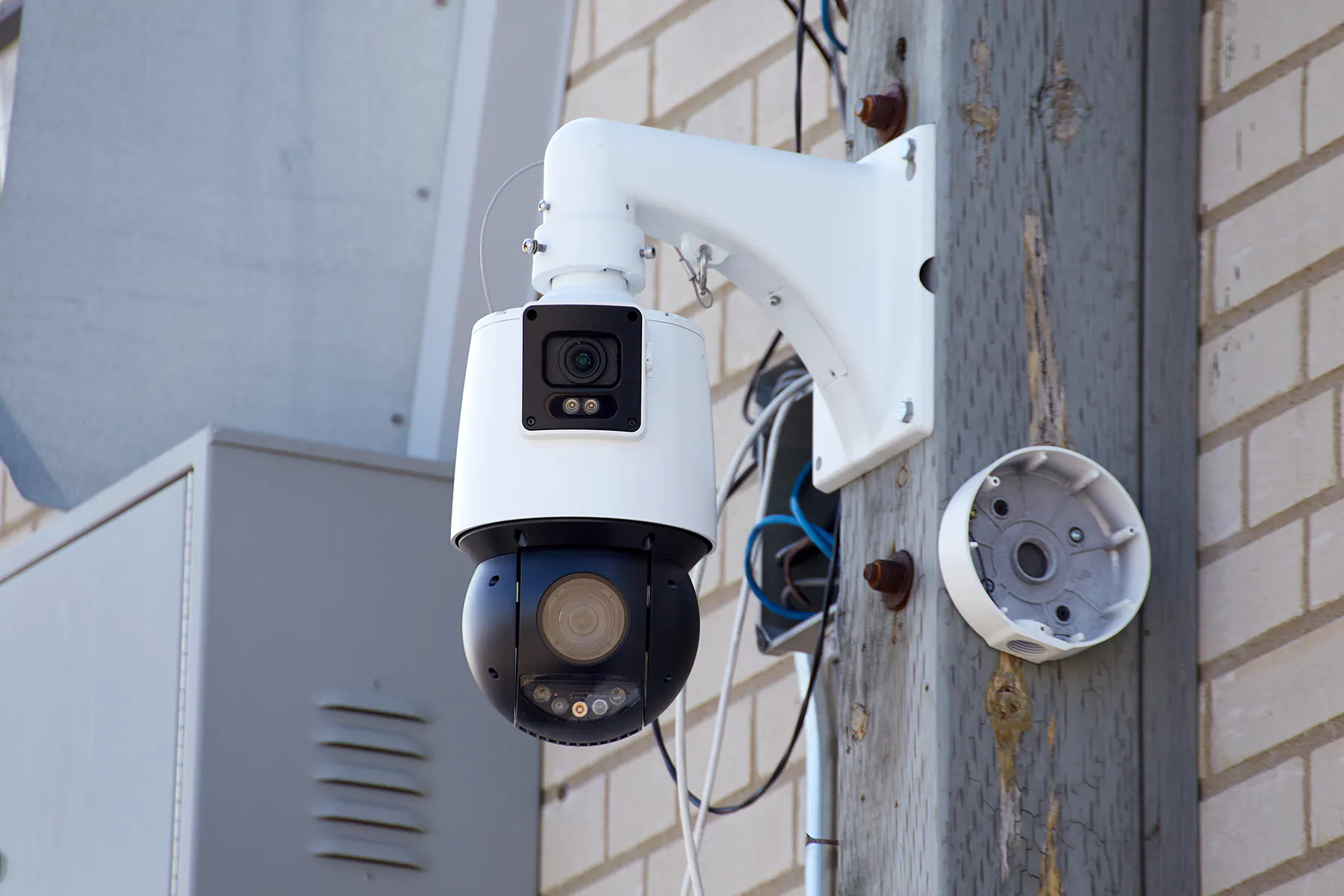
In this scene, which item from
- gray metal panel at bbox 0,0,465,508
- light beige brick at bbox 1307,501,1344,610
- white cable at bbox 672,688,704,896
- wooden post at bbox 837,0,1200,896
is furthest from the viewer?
gray metal panel at bbox 0,0,465,508

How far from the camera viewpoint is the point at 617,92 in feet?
10.8

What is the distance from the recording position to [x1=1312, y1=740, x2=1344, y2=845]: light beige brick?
165 cm

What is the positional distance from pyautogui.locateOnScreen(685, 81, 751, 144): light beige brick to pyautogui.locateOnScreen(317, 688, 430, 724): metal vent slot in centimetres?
91

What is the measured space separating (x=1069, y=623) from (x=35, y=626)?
194 cm

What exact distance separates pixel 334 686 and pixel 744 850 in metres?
0.62

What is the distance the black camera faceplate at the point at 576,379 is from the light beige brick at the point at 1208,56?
688mm

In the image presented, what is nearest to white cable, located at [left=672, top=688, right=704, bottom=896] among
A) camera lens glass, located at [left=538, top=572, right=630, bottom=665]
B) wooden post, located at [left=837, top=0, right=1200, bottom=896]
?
wooden post, located at [left=837, top=0, right=1200, bottom=896]

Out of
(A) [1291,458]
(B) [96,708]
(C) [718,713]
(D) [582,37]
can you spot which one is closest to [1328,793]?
(A) [1291,458]

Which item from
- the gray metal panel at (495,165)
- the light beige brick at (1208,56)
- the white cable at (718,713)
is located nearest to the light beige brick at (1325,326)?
the light beige brick at (1208,56)

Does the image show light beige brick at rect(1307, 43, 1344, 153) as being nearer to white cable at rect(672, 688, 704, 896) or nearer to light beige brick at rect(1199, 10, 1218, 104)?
light beige brick at rect(1199, 10, 1218, 104)

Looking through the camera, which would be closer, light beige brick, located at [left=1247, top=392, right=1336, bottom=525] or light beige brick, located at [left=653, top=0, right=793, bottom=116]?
light beige brick, located at [left=1247, top=392, right=1336, bottom=525]

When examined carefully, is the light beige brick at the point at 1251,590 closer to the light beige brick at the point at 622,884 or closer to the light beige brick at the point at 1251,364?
the light beige brick at the point at 1251,364

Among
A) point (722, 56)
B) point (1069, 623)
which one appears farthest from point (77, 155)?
point (1069, 623)

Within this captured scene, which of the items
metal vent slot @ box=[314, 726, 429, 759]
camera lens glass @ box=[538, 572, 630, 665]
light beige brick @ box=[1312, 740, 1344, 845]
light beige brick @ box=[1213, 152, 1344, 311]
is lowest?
metal vent slot @ box=[314, 726, 429, 759]
